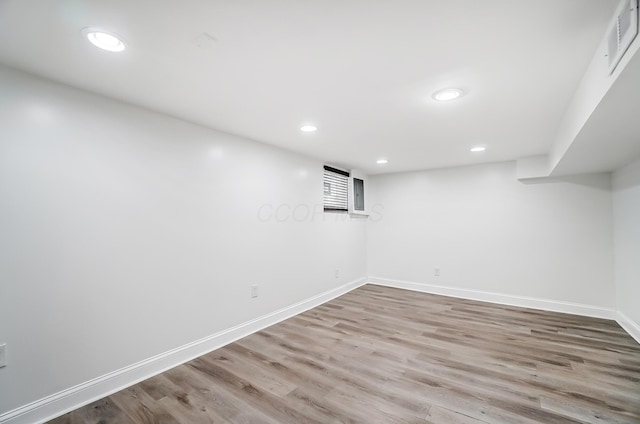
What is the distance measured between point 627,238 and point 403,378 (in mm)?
3252

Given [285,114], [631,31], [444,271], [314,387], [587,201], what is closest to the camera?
[631,31]

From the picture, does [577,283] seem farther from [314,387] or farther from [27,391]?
[27,391]

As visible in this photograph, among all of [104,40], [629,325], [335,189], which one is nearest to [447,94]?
[104,40]

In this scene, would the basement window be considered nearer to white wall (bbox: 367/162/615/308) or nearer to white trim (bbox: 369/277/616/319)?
white wall (bbox: 367/162/615/308)

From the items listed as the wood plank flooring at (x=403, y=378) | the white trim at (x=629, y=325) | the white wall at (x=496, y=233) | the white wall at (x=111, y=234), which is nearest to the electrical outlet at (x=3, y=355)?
the white wall at (x=111, y=234)

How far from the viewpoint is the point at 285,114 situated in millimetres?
2443

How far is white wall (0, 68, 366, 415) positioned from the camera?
5.68 feet

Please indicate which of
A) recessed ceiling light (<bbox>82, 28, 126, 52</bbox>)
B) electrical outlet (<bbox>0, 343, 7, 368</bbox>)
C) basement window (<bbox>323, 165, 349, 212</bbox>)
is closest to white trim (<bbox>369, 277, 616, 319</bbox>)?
basement window (<bbox>323, 165, 349, 212</bbox>)

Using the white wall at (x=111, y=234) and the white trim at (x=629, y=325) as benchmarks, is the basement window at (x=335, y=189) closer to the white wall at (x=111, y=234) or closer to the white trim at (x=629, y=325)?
the white wall at (x=111, y=234)

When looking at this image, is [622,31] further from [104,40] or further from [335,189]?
[335,189]

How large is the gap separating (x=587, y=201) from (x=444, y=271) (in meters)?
2.18

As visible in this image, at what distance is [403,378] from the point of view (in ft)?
7.37

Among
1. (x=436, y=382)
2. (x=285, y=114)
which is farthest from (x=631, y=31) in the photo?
(x=436, y=382)

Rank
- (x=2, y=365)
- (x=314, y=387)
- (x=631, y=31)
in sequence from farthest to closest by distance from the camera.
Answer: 1. (x=314, y=387)
2. (x=2, y=365)
3. (x=631, y=31)
